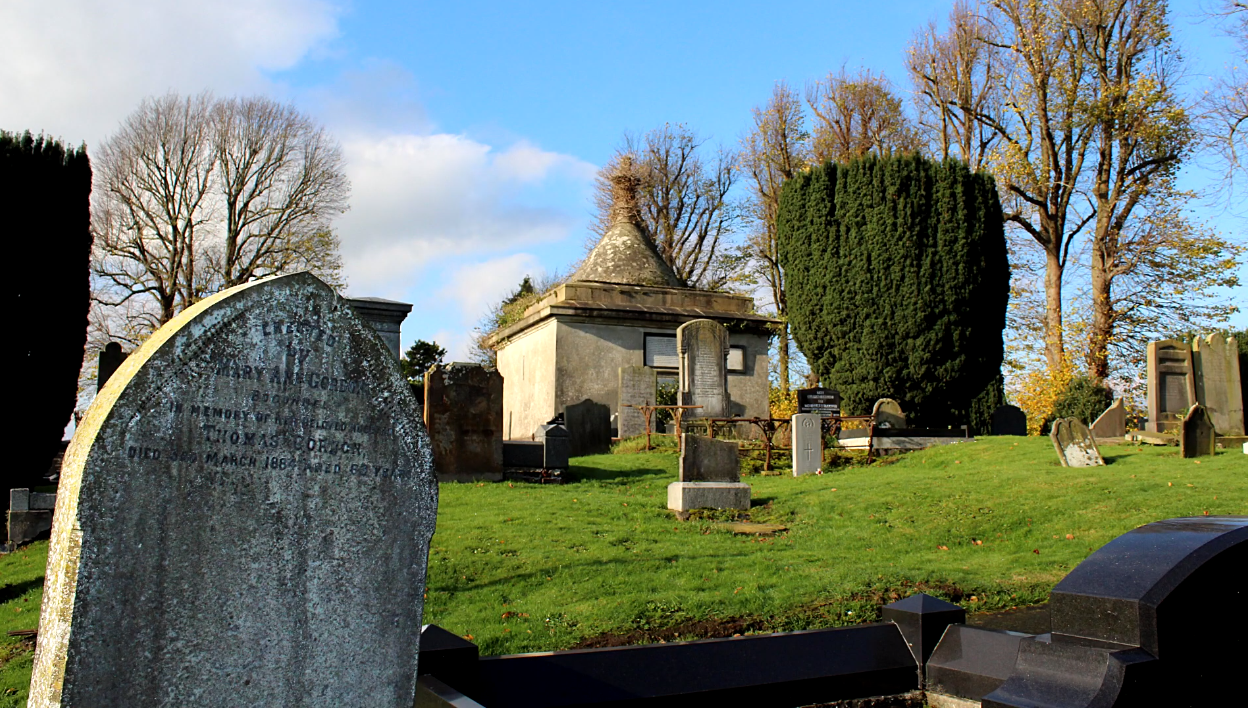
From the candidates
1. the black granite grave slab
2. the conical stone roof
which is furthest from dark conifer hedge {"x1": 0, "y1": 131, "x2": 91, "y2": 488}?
the black granite grave slab

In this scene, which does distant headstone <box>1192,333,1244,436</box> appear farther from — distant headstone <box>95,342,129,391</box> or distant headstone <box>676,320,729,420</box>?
distant headstone <box>95,342,129,391</box>

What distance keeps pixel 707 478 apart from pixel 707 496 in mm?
652

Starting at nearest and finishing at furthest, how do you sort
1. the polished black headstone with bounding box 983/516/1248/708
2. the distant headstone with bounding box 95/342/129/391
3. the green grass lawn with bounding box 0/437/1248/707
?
the polished black headstone with bounding box 983/516/1248/708
the green grass lawn with bounding box 0/437/1248/707
the distant headstone with bounding box 95/342/129/391

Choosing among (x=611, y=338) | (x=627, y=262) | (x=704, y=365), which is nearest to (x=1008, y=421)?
(x=704, y=365)

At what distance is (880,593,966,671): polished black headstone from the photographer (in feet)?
14.3

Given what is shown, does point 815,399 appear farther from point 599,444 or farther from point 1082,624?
point 1082,624

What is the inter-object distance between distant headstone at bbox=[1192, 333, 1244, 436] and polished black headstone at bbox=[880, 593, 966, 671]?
17230mm

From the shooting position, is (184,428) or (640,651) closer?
(184,428)

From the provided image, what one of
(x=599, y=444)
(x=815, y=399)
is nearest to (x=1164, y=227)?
(x=815, y=399)

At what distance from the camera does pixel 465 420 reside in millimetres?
13727

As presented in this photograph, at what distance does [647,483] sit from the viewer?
13938 mm

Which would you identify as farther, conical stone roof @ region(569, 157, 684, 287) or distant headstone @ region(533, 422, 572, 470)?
conical stone roof @ region(569, 157, 684, 287)

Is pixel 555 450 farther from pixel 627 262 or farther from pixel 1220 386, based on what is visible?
pixel 1220 386

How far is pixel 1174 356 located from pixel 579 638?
57.2 feet
